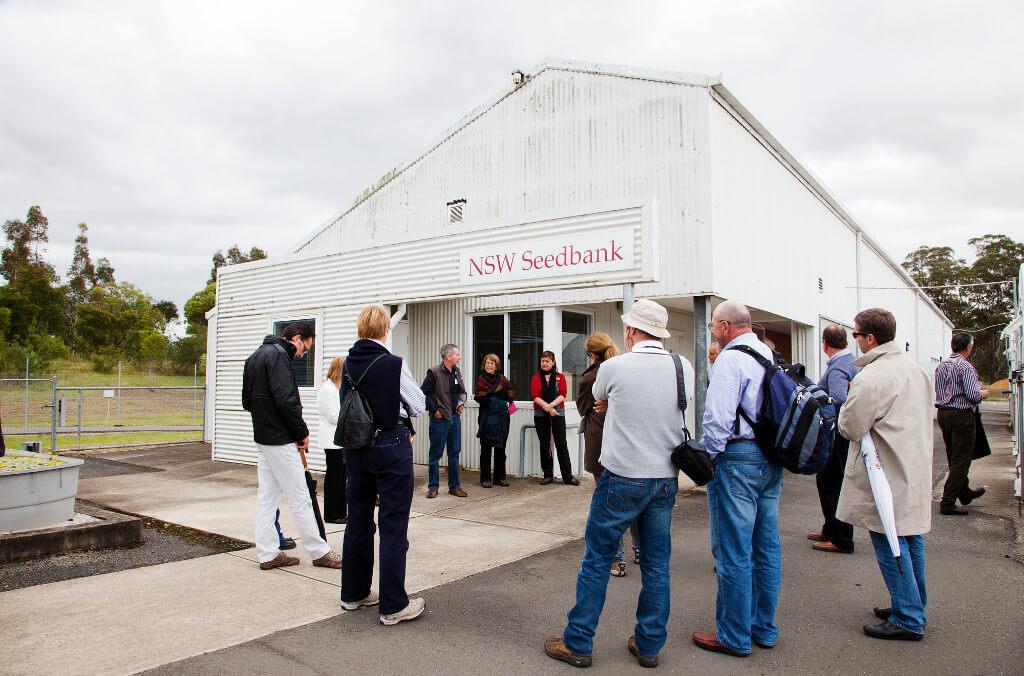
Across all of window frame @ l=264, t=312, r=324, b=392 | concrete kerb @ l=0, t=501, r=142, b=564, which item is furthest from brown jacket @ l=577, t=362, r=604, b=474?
window frame @ l=264, t=312, r=324, b=392

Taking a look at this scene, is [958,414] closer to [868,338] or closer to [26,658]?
[868,338]

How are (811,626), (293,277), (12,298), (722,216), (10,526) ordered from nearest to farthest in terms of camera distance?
(811,626) < (10,526) < (722,216) < (293,277) < (12,298)

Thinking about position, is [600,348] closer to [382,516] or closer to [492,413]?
[382,516]

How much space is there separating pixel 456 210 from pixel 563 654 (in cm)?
924

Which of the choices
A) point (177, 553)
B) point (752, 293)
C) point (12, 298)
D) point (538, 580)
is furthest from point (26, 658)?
point (12, 298)

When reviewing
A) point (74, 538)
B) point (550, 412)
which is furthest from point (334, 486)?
point (550, 412)

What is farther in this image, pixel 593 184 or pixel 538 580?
pixel 593 184

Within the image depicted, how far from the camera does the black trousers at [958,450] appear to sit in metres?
7.31

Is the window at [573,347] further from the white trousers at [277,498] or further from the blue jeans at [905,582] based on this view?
the blue jeans at [905,582]

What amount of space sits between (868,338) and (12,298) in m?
57.2

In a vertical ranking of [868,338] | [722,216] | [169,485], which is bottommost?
[169,485]

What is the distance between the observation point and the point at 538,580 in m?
5.12

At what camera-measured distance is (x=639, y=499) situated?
3.53 meters

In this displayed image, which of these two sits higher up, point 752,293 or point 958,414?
point 752,293
